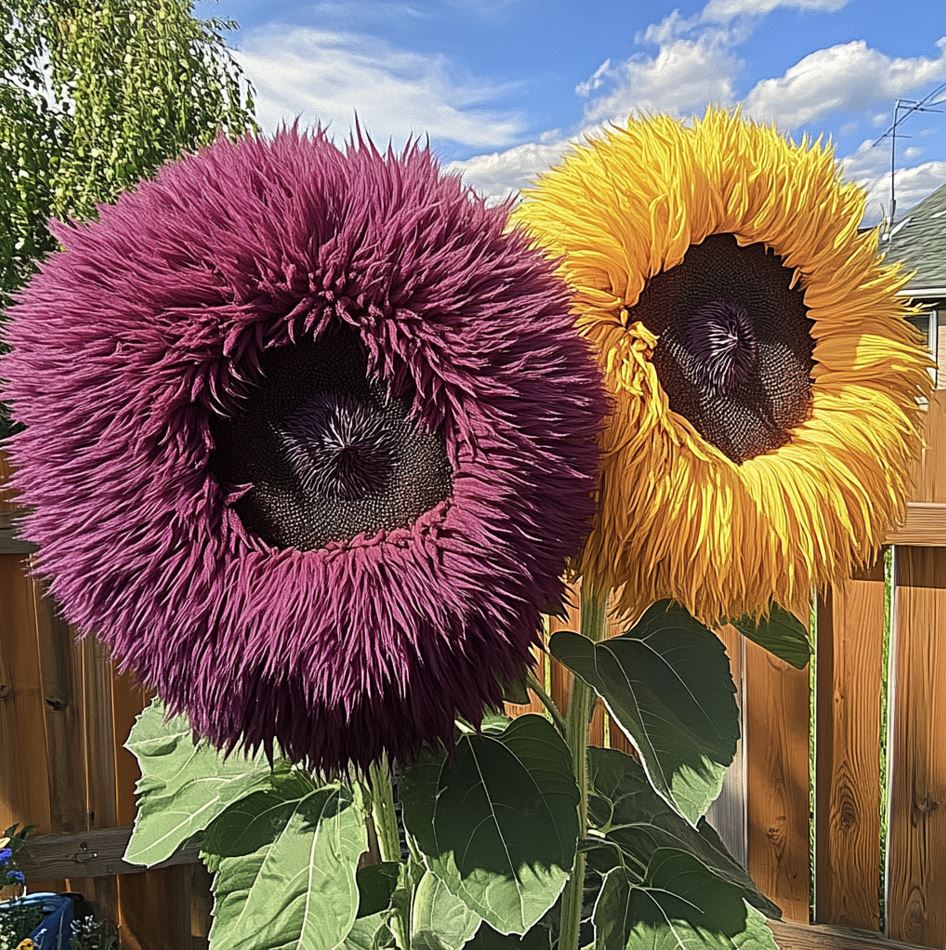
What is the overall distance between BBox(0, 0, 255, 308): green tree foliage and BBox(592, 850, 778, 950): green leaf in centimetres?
547

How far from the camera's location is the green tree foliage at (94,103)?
559 cm

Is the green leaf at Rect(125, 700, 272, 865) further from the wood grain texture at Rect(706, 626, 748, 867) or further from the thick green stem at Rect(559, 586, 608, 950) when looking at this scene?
the wood grain texture at Rect(706, 626, 748, 867)

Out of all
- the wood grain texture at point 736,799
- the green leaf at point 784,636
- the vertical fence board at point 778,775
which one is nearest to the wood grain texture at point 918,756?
the vertical fence board at point 778,775

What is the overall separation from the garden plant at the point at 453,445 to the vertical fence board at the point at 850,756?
1.56m

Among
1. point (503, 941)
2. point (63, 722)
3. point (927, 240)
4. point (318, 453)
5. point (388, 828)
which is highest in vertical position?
point (927, 240)

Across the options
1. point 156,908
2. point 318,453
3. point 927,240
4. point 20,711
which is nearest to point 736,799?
point 156,908

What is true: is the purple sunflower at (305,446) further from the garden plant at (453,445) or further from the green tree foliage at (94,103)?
the green tree foliage at (94,103)

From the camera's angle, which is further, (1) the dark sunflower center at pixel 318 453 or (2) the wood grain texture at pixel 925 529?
(2) the wood grain texture at pixel 925 529

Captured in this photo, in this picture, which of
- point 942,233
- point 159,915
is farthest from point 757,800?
point 942,233

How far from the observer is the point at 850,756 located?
6.60 feet

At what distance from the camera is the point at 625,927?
0.68 metres

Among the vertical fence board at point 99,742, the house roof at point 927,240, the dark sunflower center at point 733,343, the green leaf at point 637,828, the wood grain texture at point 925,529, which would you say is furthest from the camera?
the house roof at point 927,240

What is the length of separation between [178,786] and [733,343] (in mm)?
534

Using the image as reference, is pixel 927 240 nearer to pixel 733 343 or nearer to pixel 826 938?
pixel 826 938
